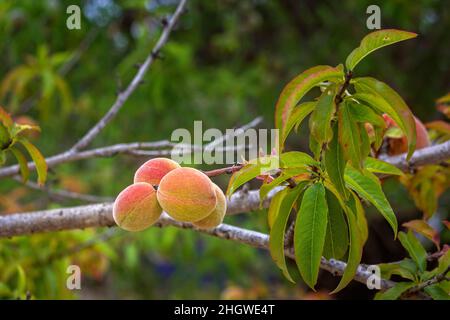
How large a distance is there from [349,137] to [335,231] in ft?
0.53

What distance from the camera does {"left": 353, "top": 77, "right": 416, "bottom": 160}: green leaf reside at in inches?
25.3

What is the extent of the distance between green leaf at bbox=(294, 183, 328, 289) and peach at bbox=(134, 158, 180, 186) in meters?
0.20

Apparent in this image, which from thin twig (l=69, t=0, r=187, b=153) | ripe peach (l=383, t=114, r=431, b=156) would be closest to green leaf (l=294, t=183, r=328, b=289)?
ripe peach (l=383, t=114, r=431, b=156)

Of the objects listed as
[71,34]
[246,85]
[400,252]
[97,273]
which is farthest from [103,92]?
[400,252]

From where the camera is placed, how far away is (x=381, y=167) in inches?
32.2

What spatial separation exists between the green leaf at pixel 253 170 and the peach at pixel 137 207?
109 millimetres

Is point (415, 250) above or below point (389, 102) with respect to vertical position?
below

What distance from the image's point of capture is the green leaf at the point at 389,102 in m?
0.64

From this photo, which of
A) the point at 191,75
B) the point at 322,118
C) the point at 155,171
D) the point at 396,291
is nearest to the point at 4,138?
the point at 155,171

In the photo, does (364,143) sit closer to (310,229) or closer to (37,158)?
(310,229)

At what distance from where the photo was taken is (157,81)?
102 inches

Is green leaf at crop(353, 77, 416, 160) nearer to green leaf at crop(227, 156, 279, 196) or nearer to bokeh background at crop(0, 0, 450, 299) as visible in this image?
green leaf at crop(227, 156, 279, 196)

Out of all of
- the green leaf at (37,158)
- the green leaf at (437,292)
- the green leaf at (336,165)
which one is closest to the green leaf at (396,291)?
the green leaf at (437,292)

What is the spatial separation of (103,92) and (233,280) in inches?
48.7
